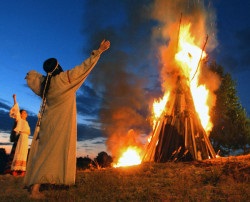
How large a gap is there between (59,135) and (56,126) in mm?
159

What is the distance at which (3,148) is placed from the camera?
20.4 meters

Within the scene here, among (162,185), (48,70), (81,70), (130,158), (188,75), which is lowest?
(162,185)

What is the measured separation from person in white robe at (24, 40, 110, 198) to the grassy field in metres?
0.31

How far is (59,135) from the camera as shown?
5559 mm

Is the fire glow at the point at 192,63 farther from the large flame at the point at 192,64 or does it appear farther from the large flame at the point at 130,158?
the large flame at the point at 130,158

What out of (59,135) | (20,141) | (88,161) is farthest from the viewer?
(88,161)

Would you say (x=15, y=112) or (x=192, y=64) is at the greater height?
(x=192, y=64)

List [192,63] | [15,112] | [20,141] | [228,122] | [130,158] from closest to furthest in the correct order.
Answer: [15,112] < [20,141] < [192,63] < [130,158] < [228,122]

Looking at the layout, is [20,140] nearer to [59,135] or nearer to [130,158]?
[130,158]

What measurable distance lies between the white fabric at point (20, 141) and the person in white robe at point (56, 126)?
5.20m

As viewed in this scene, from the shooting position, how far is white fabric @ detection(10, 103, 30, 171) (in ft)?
35.0

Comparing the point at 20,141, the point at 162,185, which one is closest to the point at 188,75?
the point at 20,141

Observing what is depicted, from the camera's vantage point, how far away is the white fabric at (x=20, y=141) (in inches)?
420

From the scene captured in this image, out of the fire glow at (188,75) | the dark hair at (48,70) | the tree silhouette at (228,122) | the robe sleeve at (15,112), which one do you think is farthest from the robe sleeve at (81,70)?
the tree silhouette at (228,122)
